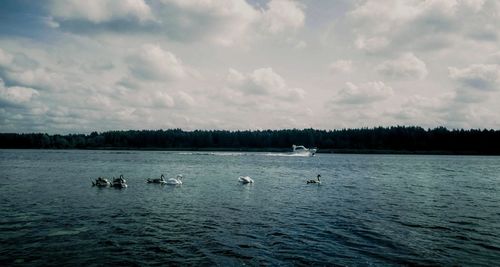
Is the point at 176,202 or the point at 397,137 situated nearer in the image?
the point at 176,202

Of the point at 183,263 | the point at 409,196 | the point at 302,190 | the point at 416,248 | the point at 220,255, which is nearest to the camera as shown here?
the point at 183,263

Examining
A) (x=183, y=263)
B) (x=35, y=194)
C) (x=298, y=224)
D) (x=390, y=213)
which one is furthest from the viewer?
(x=35, y=194)

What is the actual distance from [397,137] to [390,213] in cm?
18397

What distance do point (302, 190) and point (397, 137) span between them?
173367 mm

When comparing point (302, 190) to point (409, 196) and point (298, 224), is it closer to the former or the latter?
point (409, 196)

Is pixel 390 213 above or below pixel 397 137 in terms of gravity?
below

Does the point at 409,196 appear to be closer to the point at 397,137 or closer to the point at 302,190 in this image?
the point at 302,190

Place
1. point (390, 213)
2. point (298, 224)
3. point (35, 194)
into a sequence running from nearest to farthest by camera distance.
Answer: point (298, 224) < point (390, 213) < point (35, 194)

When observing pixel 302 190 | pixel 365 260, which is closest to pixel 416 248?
pixel 365 260

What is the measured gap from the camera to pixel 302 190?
132 feet

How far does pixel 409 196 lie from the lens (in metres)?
35.9

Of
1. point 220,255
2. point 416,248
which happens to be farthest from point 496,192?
point 220,255

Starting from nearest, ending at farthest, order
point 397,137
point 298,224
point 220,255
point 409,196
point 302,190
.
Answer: point 220,255 → point 298,224 → point 409,196 → point 302,190 → point 397,137

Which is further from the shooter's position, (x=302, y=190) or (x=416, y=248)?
(x=302, y=190)
